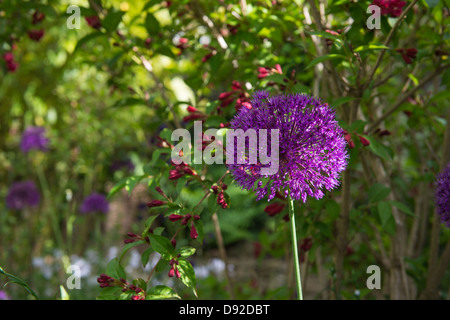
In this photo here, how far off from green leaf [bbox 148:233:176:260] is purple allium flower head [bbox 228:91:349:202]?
0.32 m

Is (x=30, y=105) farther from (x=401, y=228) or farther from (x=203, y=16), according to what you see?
(x=401, y=228)

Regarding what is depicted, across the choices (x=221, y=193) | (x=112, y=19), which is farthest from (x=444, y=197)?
(x=112, y=19)

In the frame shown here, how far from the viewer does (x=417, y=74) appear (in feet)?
6.38

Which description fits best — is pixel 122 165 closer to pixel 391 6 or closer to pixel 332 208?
pixel 332 208

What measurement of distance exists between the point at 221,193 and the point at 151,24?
0.94 m

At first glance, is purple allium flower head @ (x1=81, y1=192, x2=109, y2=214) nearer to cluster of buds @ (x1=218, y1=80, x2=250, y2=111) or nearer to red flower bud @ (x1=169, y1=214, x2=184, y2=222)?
cluster of buds @ (x1=218, y1=80, x2=250, y2=111)

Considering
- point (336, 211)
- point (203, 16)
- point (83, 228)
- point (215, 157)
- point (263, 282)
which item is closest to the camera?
point (215, 157)

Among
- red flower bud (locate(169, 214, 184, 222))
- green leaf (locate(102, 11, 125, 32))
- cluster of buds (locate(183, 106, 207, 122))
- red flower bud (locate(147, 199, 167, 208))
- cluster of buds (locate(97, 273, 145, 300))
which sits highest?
green leaf (locate(102, 11, 125, 32))

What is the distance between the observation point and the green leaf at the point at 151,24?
5.80 feet

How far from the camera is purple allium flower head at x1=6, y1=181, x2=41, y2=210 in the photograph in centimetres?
349

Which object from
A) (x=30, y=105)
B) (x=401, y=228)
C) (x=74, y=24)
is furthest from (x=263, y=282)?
(x=30, y=105)

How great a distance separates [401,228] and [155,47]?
1501 millimetres

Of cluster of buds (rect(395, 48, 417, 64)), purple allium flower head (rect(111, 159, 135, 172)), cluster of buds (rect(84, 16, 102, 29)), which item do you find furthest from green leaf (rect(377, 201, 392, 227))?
purple allium flower head (rect(111, 159, 135, 172))

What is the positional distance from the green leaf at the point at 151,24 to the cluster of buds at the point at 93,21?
0.24m
